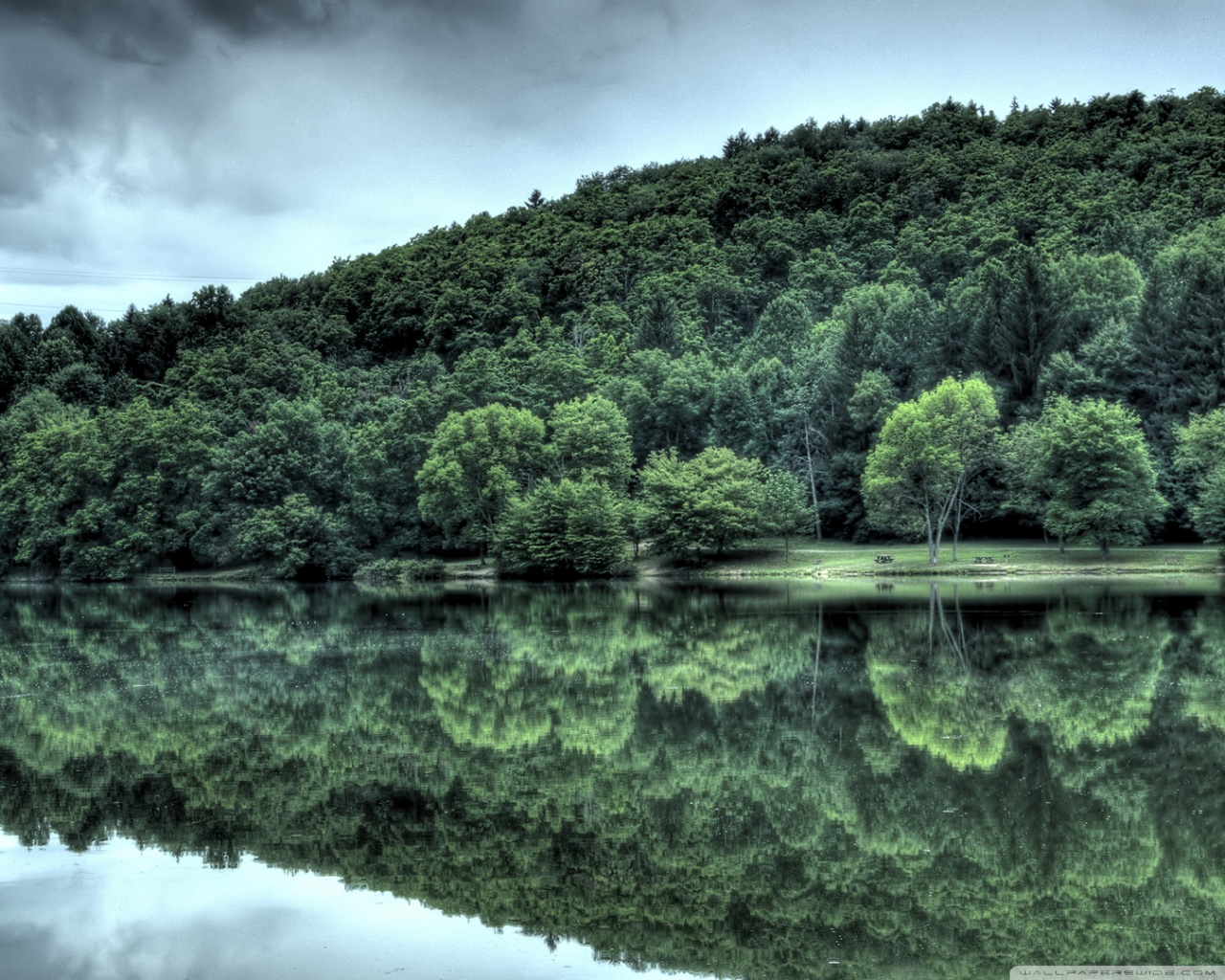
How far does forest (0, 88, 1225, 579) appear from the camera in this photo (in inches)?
3169

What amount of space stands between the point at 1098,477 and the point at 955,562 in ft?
32.6

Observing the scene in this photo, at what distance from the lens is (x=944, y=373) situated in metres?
93.0

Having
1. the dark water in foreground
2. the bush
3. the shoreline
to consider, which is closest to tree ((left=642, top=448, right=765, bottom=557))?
the shoreline

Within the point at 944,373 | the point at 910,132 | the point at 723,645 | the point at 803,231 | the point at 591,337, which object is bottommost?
the point at 723,645

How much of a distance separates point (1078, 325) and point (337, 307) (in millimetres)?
98236

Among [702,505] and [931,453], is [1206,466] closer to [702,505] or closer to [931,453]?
[931,453]

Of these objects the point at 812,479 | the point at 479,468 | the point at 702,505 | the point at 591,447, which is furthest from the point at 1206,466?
the point at 479,468

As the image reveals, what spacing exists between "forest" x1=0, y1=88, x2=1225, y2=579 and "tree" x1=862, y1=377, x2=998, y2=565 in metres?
0.22

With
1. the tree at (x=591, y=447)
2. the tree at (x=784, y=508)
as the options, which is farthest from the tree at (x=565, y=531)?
the tree at (x=784, y=508)

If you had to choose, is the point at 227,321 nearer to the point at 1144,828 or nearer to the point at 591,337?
the point at 591,337

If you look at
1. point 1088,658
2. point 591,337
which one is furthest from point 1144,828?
point 591,337

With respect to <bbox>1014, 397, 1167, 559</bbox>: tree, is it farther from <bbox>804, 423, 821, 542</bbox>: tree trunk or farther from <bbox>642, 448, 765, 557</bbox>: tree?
<bbox>642, 448, 765, 557</bbox>: tree

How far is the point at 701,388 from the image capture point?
101250mm

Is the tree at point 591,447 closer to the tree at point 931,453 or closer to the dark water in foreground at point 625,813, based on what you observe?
the tree at point 931,453
